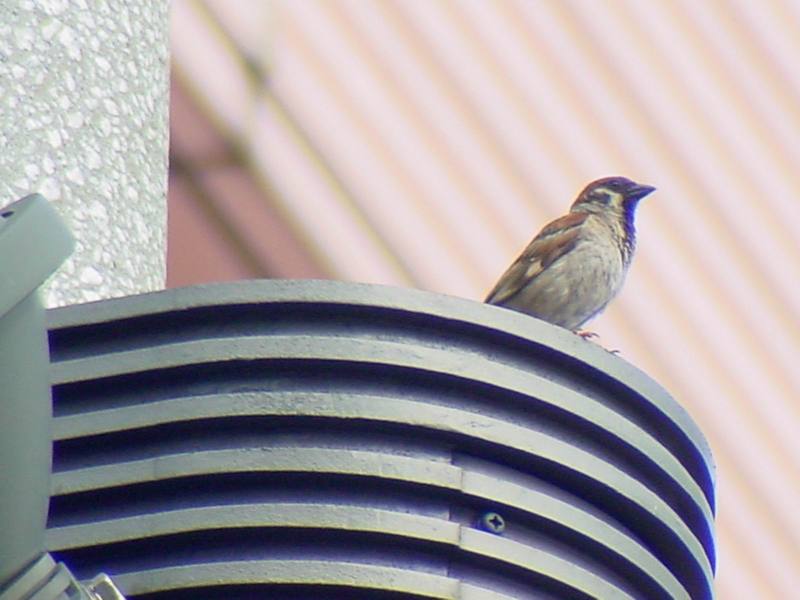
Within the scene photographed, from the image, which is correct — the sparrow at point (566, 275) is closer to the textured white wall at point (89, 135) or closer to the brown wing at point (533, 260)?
the brown wing at point (533, 260)

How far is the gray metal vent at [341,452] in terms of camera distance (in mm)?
1462

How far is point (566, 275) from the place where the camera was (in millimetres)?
4090

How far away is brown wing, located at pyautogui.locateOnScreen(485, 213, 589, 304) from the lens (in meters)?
4.07


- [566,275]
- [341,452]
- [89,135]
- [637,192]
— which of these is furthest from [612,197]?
[341,452]

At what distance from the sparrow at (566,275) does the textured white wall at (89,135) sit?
81.0 inches

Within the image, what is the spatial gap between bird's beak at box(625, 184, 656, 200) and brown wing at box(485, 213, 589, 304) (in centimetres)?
31

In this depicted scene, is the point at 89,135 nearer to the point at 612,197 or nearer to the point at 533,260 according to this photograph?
the point at 533,260

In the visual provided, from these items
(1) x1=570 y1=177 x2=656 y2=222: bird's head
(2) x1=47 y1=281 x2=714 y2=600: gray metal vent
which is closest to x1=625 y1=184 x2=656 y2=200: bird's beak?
(1) x1=570 y1=177 x2=656 y2=222: bird's head

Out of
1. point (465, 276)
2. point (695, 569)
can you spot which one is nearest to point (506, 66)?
point (465, 276)

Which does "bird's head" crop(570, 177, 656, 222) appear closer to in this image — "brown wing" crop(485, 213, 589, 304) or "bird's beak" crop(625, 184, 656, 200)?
"bird's beak" crop(625, 184, 656, 200)

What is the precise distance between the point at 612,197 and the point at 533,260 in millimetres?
458

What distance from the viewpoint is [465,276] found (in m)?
4.69

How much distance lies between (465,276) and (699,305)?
63 cm

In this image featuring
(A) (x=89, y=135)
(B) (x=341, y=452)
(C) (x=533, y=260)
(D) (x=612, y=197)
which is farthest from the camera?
(D) (x=612, y=197)
